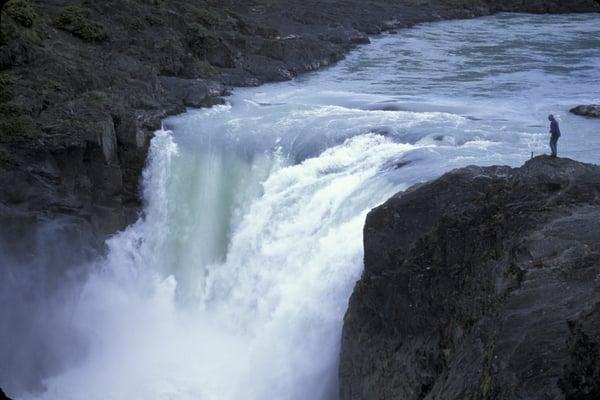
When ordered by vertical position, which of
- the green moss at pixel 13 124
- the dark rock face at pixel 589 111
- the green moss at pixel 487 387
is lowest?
the green moss at pixel 13 124

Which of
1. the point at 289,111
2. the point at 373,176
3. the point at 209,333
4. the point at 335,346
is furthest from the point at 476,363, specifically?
the point at 289,111

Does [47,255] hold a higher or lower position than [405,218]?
lower

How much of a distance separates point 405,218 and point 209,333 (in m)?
5.77

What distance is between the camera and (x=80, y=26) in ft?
74.9

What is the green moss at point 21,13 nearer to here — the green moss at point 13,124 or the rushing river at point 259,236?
the rushing river at point 259,236

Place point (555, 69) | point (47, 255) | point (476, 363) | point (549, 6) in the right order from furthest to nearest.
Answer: point (549, 6)
point (555, 69)
point (47, 255)
point (476, 363)

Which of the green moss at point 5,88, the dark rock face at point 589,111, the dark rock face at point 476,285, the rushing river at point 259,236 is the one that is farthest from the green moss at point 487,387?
the dark rock face at point 589,111

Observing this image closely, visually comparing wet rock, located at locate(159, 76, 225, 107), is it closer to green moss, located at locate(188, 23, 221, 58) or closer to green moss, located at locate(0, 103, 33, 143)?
green moss, located at locate(188, 23, 221, 58)

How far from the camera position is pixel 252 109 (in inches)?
829

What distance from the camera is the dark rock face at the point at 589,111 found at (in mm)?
18656

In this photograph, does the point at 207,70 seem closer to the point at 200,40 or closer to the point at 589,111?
the point at 200,40

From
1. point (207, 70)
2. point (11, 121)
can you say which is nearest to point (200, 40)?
point (207, 70)

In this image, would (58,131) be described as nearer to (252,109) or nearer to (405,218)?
(252,109)

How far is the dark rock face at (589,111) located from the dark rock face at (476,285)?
9.55 m
